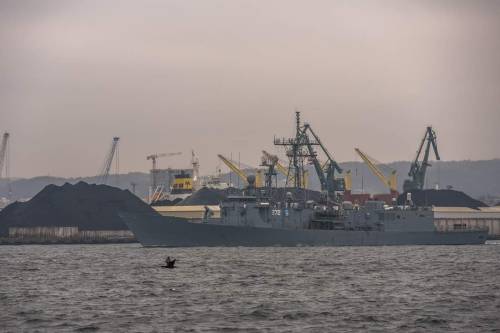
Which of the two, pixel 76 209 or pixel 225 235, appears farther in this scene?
pixel 76 209

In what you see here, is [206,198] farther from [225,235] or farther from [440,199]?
[225,235]

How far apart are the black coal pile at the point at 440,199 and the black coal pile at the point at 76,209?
53762 millimetres

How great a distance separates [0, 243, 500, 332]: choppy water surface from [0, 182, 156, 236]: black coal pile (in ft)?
192

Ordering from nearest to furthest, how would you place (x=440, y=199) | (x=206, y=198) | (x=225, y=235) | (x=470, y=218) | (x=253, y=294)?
(x=253, y=294)
(x=225, y=235)
(x=470, y=218)
(x=206, y=198)
(x=440, y=199)

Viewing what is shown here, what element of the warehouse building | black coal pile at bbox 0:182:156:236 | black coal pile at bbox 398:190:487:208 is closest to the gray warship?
black coal pile at bbox 0:182:156:236

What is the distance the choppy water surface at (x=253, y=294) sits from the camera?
45.3 m

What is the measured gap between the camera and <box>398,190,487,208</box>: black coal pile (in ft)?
607

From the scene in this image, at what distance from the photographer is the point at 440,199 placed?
618 feet

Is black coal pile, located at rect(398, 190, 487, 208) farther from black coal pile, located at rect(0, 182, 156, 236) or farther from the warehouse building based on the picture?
black coal pile, located at rect(0, 182, 156, 236)

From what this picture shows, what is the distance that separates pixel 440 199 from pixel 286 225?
78.8m

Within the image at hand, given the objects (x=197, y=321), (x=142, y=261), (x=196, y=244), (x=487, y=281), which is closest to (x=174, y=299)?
(x=197, y=321)

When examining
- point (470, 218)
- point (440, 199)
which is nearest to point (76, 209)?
point (470, 218)

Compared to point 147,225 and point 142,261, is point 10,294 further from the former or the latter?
point 147,225

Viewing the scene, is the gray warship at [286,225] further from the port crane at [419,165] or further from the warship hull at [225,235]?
the port crane at [419,165]
